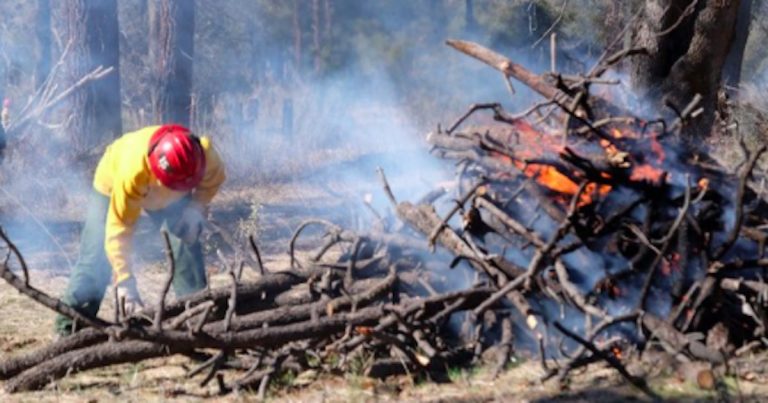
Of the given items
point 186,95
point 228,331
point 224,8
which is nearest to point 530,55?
point 224,8

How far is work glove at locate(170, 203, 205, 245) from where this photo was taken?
5.73m

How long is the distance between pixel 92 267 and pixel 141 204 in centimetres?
58

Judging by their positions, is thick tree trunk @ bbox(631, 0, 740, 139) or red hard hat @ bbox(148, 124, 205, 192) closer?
red hard hat @ bbox(148, 124, 205, 192)

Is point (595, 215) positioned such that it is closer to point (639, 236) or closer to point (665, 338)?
point (639, 236)

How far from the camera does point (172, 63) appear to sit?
11000 millimetres

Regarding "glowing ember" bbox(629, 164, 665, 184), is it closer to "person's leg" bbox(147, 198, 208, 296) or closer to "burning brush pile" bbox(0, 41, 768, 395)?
"burning brush pile" bbox(0, 41, 768, 395)

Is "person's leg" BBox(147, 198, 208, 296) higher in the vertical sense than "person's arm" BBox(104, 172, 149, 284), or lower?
lower

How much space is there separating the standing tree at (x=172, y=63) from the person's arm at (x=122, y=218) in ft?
18.7

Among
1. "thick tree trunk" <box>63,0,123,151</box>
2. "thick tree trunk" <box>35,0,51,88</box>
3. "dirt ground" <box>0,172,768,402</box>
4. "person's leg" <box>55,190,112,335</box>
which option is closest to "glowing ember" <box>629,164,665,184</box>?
"dirt ground" <box>0,172,768,402</box>

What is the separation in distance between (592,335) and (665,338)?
40 cm

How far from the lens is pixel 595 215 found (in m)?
4.90

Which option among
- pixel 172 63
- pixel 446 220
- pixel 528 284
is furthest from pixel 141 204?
pixel 172 63

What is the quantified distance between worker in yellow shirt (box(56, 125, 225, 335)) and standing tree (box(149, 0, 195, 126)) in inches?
200

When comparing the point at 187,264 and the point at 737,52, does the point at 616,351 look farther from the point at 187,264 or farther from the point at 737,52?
the point at 737,52
